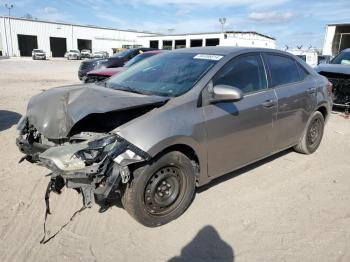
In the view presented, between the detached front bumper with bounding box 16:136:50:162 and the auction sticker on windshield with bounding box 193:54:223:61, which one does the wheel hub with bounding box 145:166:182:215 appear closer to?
the detached front bumper with bounding box 16:136:50:162

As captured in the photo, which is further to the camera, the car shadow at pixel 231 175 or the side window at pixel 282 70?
the side window at pixel 282 70

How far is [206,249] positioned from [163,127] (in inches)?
48.4

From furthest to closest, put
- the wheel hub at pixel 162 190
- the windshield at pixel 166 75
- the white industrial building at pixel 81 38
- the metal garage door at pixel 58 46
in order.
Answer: the metal garage door at pixel 58 46
the white industrial building at pixel 81 38
the windshield at pixel 166 75
the wheel hub at pixel 162 190

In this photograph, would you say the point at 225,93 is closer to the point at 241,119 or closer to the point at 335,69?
the point at 241,119

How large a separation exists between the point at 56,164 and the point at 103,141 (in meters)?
0.47

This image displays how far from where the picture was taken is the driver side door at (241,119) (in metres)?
3.82

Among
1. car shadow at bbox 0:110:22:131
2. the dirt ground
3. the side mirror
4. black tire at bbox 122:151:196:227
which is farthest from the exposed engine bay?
car shadow at bbox 0:110:22:131

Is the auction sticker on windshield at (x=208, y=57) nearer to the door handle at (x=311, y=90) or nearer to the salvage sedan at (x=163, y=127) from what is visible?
the salvage sedan at (x=163, y=127)

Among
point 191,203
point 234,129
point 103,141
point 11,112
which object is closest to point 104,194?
point 103,141

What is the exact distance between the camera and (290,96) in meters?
4.85

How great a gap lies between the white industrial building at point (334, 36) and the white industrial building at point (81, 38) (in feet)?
100

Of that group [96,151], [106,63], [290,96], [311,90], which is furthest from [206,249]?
[106,63]

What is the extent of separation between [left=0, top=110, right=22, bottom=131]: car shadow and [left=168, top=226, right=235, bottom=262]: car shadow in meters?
5.29

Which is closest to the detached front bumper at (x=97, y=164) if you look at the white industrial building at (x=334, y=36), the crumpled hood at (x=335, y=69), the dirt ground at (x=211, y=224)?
the dirt ground at (x=211, y=224)
